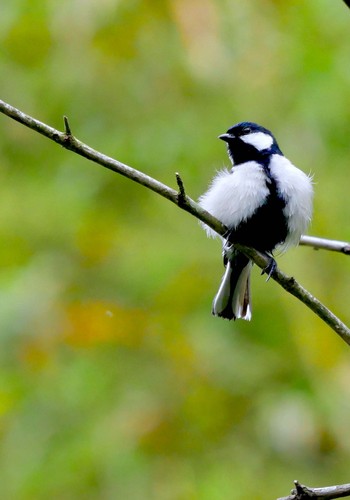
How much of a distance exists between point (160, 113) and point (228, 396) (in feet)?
6.71

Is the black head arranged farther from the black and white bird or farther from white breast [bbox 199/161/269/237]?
white breast [bbox 199/161/269/237]

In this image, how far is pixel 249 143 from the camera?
4.59 metres

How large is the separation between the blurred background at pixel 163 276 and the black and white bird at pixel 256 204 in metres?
1.27

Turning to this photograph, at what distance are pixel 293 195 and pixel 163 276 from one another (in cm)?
176

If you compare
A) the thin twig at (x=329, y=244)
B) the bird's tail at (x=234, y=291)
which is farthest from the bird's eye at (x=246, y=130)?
the thin twig at (x=329, y=244)

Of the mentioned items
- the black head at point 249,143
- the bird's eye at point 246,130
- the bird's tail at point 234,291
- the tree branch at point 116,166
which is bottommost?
the tree branch at point 116,166

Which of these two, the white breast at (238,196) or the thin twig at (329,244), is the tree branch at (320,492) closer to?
the thin twig at (329,244)

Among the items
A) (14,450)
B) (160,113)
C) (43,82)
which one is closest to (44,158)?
(43,82)

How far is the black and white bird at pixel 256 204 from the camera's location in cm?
417

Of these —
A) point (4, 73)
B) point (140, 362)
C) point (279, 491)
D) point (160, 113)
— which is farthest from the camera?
point (4, 73)

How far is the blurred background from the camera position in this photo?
5484 mm

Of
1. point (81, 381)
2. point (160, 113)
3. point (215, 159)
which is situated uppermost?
point (160, 113)

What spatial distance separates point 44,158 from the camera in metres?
6.76

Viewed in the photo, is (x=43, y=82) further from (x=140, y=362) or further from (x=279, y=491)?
(x=279, y=491)
